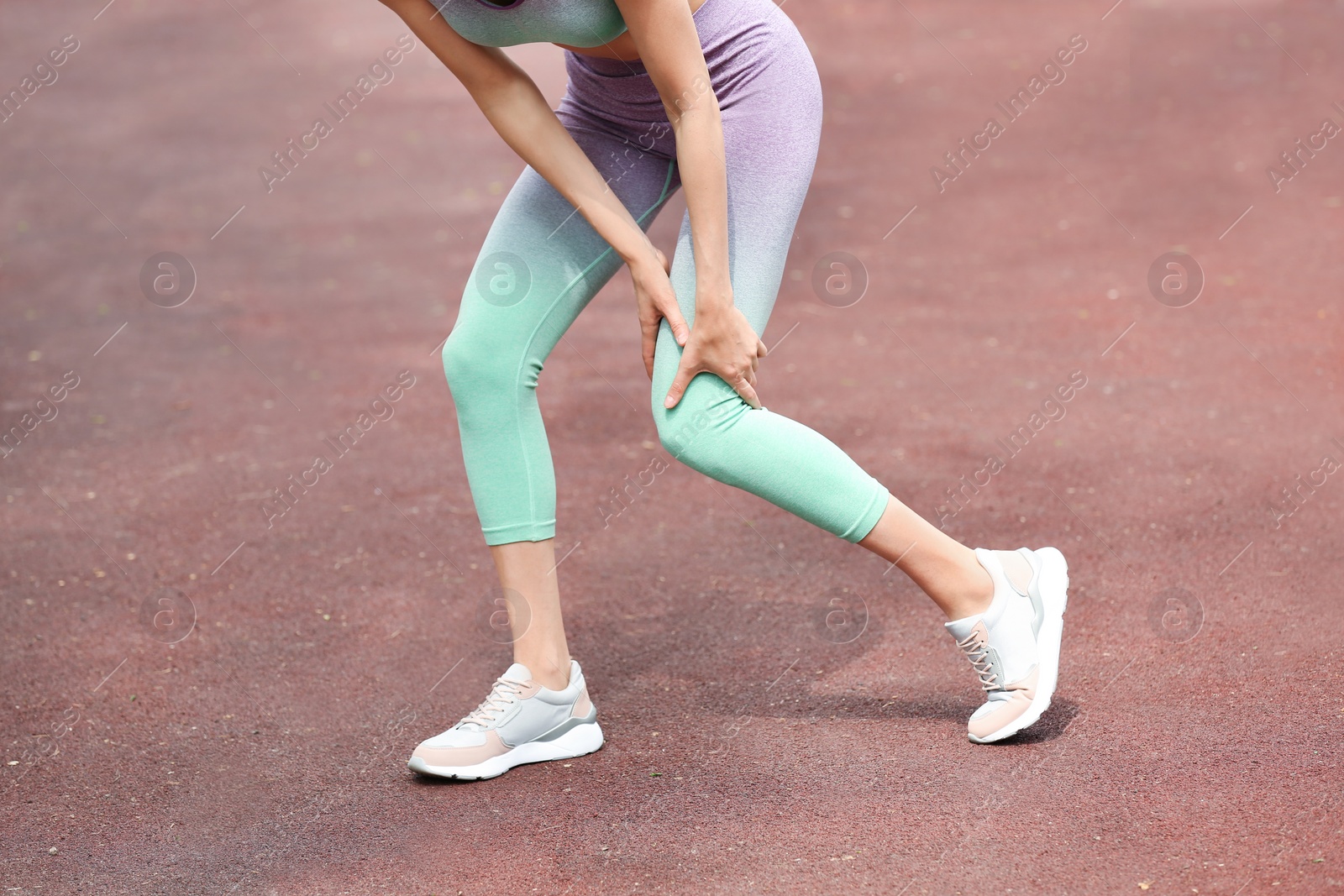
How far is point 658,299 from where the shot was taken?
8.45ft

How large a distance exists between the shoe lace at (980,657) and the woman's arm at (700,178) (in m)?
0.67

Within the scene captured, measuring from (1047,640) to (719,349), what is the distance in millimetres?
933

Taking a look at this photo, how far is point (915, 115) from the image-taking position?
9.59 m

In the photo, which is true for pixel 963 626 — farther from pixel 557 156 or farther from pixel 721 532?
pixel 721 532

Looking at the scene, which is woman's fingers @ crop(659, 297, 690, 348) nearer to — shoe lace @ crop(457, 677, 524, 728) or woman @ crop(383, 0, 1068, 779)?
woman @ crop(383, 0, 1068, 779)

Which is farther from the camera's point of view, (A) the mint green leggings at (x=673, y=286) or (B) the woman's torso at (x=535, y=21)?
(A) the mint green leggings at (x=673, y=286)

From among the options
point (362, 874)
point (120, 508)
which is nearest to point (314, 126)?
point (120, 508)

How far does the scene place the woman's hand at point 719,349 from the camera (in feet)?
8.27

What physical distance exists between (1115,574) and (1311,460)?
1113mm

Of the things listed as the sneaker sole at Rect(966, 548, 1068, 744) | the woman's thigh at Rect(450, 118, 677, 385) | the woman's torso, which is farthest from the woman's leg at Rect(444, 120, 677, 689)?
the sneaker sole at Rect(966, 548, 1068, 744)

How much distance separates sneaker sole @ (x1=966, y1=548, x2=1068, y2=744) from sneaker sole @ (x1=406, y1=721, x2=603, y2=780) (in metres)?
0.81

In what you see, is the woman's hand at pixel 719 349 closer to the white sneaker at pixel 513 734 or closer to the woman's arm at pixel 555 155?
the woman's arm at pixel 555 155

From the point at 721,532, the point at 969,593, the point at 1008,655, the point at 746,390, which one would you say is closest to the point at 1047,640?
the point at 1008,655

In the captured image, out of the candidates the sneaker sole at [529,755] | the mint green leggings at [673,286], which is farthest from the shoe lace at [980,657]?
the sneaker sole at [529,755]
